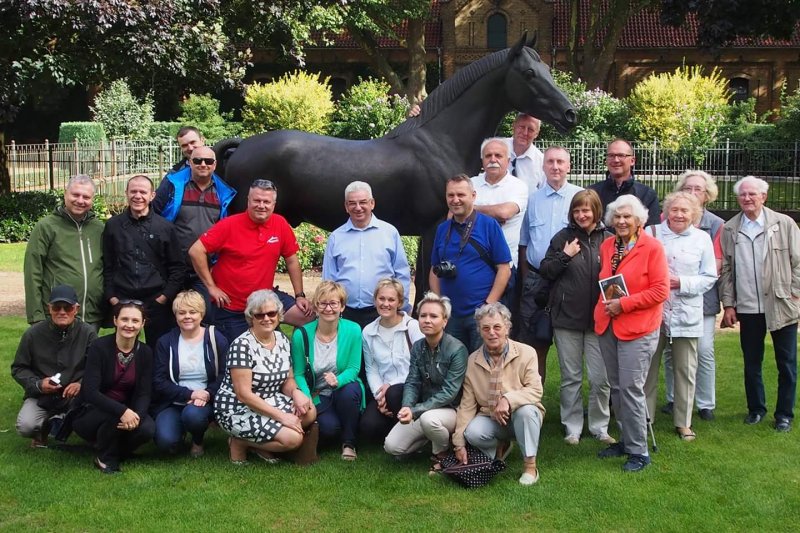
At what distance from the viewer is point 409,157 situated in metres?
6.82

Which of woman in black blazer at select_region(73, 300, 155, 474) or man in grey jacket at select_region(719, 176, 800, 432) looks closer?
woman in black blazer at select_region(73, 300, 155, 474)

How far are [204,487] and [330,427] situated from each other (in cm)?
92

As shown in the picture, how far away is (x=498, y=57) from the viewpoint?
22.0 ft

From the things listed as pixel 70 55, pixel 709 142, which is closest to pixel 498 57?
pixel 70 55

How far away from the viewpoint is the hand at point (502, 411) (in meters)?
5.04

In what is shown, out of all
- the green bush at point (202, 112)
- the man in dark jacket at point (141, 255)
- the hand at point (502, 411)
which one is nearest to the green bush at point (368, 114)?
the green bush at point (202, 112)

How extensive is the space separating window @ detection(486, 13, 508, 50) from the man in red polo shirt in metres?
35.4

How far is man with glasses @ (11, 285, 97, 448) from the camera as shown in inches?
217

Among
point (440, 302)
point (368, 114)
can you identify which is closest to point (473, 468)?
point (440, 302)

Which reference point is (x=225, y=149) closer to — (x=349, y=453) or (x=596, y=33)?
(x=349, y=453)

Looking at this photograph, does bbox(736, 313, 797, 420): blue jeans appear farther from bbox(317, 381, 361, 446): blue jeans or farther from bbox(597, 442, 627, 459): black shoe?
bbox(317, 381, 361, 446): blue jeans

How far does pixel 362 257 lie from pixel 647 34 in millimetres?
36047

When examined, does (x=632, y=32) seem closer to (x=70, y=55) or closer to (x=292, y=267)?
(x=70, y=55)

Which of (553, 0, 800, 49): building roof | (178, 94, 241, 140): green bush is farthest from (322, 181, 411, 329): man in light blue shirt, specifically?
(553, 0, 800, 49): building roof
